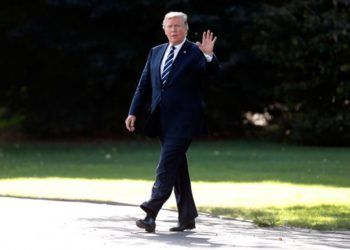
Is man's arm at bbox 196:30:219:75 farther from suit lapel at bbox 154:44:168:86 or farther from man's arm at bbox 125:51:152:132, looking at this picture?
man's arm at bbox 125:51:152:132

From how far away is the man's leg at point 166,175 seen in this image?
361 inches

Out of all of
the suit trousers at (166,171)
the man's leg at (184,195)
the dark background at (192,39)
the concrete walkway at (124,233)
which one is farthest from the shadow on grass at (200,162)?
the suit trousers at (166,171)

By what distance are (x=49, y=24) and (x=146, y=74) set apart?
49.7 feet

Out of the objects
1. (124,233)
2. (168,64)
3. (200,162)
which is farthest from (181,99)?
(200,162)

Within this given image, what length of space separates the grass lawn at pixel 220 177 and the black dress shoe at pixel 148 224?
4.42 feet

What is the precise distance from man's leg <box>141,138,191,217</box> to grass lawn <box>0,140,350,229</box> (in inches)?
50.9

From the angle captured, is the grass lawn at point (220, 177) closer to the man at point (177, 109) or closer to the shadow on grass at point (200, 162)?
the shadow on grass at point (200, 162)

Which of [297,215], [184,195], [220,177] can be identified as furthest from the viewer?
[220,177]

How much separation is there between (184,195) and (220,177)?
6131 millimetres

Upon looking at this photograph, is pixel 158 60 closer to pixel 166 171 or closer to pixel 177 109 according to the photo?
pixel 177 109

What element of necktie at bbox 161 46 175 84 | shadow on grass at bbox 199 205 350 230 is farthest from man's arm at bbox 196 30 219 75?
shadow on grass at bbox 199 205 350 230

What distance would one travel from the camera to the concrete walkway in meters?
8.43

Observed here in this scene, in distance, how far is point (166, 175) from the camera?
30.1ft

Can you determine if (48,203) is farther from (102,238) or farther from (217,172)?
(217,172)
